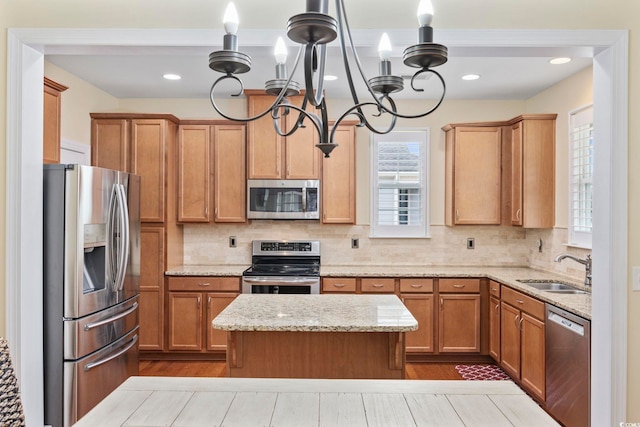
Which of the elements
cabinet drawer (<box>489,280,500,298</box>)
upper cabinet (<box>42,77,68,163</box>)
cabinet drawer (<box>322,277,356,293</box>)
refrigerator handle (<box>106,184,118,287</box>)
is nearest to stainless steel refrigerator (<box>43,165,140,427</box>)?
refrigerator handle (<box>106,184,118,287</box>)

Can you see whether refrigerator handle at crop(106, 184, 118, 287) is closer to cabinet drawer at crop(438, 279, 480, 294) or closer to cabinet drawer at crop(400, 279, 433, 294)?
cabinet drawer at crop(400, 279, 433, 294)

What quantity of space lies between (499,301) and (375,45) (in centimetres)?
269

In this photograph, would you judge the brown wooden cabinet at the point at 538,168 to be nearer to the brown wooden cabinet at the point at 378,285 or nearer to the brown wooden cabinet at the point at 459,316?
the brown wooden cabinet at the point at 459,316

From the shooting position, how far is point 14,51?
2158 mm

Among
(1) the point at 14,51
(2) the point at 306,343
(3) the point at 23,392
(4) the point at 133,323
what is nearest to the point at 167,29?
(1) the point at 14,51

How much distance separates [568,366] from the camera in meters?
2.73

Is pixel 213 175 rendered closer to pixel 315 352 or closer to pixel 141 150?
pixel 141 150

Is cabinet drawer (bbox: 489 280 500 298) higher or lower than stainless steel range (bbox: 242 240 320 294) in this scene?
lower

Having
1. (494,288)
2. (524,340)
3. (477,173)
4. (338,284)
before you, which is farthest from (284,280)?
(477,173)

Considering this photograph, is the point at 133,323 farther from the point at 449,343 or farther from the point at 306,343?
the point at 449,343

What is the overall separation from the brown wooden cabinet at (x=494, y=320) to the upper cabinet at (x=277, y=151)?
197cm

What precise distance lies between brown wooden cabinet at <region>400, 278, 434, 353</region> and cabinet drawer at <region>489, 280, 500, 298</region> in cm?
54

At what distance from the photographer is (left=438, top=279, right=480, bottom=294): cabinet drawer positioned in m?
4.14

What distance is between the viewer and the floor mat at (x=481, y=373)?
3.85m
